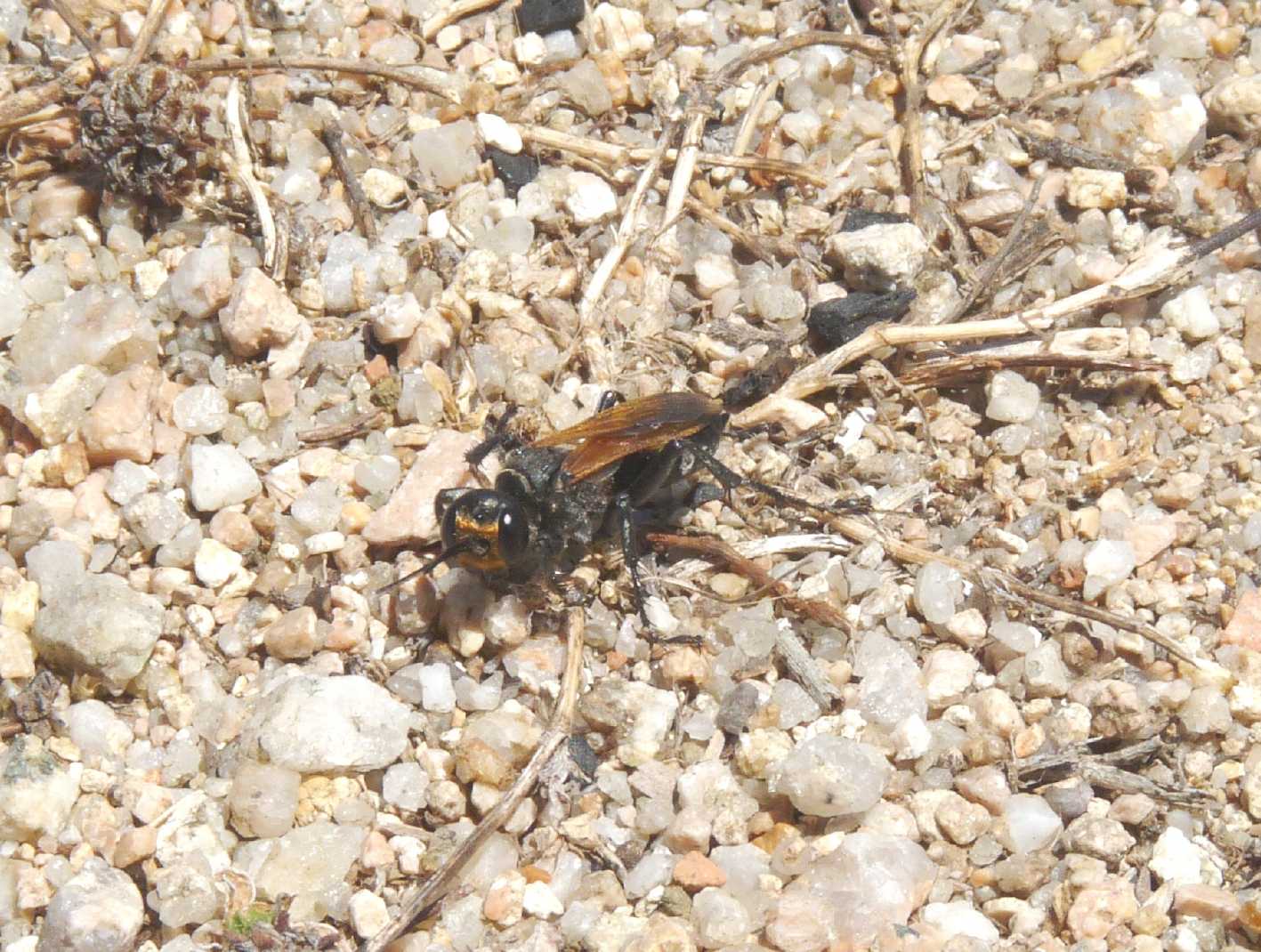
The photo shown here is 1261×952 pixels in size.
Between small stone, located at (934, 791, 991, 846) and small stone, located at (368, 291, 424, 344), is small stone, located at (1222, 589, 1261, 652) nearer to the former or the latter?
small stone, located at (934, 791, 991, 846)

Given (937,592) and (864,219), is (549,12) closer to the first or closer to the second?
(864,219)

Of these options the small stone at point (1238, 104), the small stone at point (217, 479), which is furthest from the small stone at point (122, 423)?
the small stone at point (1238, 104)

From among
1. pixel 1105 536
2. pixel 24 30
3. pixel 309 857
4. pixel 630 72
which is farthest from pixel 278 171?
pixel 1105 536

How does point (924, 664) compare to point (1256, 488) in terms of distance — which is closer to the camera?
point (924, 664)

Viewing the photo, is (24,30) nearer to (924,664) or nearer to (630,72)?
(630,72)

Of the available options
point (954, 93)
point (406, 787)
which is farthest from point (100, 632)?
Answer: point (954, 93)

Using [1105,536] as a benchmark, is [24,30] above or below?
above
